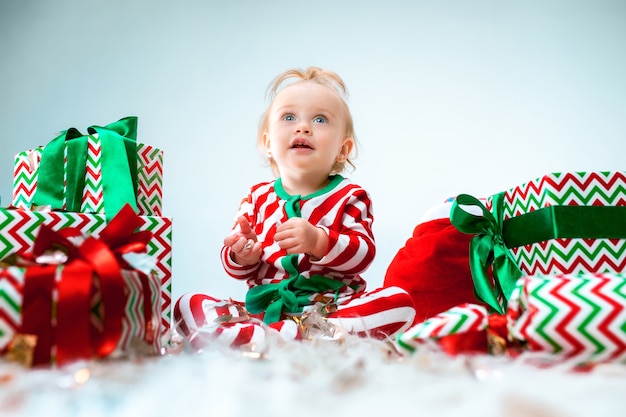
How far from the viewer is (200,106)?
2.14 m

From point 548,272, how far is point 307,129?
22.5 inches

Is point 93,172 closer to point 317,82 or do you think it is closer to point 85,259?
point 85,259

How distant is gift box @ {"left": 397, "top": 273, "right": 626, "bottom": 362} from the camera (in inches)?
23.3

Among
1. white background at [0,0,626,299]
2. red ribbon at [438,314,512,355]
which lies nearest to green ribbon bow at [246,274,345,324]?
red ribbon at [438,314,512,355]

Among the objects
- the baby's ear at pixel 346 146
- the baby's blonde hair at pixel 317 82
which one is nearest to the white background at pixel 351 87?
the baby's blonde hair at pixel 317 82

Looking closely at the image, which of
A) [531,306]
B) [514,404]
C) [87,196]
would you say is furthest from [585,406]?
[87,196]

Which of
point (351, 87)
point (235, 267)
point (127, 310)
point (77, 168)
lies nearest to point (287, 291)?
point (235, 267)

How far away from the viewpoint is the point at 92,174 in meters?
1.04

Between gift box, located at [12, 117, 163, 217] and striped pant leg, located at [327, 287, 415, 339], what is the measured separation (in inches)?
15.2

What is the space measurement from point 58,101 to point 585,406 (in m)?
2.00

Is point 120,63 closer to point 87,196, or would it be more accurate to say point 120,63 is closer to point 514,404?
point 87,196

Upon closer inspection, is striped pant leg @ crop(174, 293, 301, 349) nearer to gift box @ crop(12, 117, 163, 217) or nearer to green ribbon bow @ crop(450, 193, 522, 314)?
gift box @ crop(12, 117, 163, 217)

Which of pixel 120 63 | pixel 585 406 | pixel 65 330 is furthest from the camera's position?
pixel 120 63

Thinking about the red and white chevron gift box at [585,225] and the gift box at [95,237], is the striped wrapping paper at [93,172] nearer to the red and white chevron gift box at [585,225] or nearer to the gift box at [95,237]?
the gift box at [95,237]
